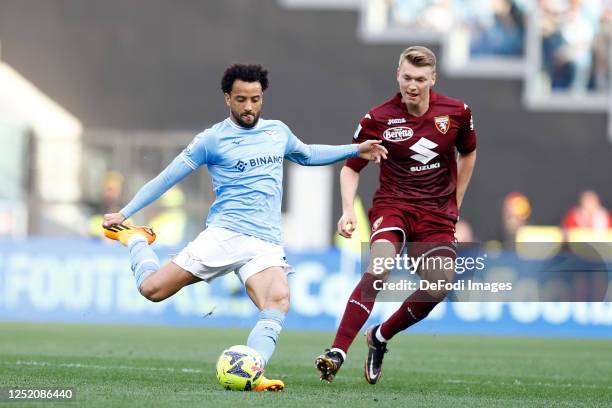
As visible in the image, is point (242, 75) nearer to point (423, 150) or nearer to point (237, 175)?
point (237, 175)

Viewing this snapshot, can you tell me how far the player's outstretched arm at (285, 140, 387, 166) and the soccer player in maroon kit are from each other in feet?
0.43

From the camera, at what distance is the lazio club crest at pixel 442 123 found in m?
8.95

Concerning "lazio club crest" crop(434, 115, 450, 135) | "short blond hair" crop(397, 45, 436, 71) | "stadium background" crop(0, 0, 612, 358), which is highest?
"stadium background" crop(0, 0, 612, 358)

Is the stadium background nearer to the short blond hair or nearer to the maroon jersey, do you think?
the maroon jersey

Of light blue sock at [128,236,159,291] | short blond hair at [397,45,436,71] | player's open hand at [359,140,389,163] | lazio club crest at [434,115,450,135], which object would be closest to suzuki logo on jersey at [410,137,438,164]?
lazio club crest at [434,115,450,135]

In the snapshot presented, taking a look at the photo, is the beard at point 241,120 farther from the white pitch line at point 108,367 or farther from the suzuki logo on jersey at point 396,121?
the white pitch line at point 108,367

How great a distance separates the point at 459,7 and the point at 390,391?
15.7 meters

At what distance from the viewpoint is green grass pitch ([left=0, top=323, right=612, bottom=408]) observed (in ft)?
25.6

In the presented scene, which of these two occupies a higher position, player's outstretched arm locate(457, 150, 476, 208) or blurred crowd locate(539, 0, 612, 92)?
blurred crowd locate(539, 0, 612, 92)

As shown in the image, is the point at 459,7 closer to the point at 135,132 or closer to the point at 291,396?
the point at 135,132

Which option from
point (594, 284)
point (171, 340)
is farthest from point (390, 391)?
point (594, 284)

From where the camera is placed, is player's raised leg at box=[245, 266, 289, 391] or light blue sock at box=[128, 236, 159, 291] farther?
light blue sock at box=[128, 236, 159, 291]

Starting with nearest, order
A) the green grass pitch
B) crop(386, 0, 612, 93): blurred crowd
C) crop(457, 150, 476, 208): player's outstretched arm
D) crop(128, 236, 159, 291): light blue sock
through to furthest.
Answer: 1. the green grass pitch
2. crop(128, 236, 159, 291): light blue sock
3. crop(457, 150, 476, 208): player's outstretched arm
4. crop(386, 0, 612, 93): blurred crowd

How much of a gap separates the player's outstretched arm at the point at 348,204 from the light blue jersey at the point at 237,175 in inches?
17.1
